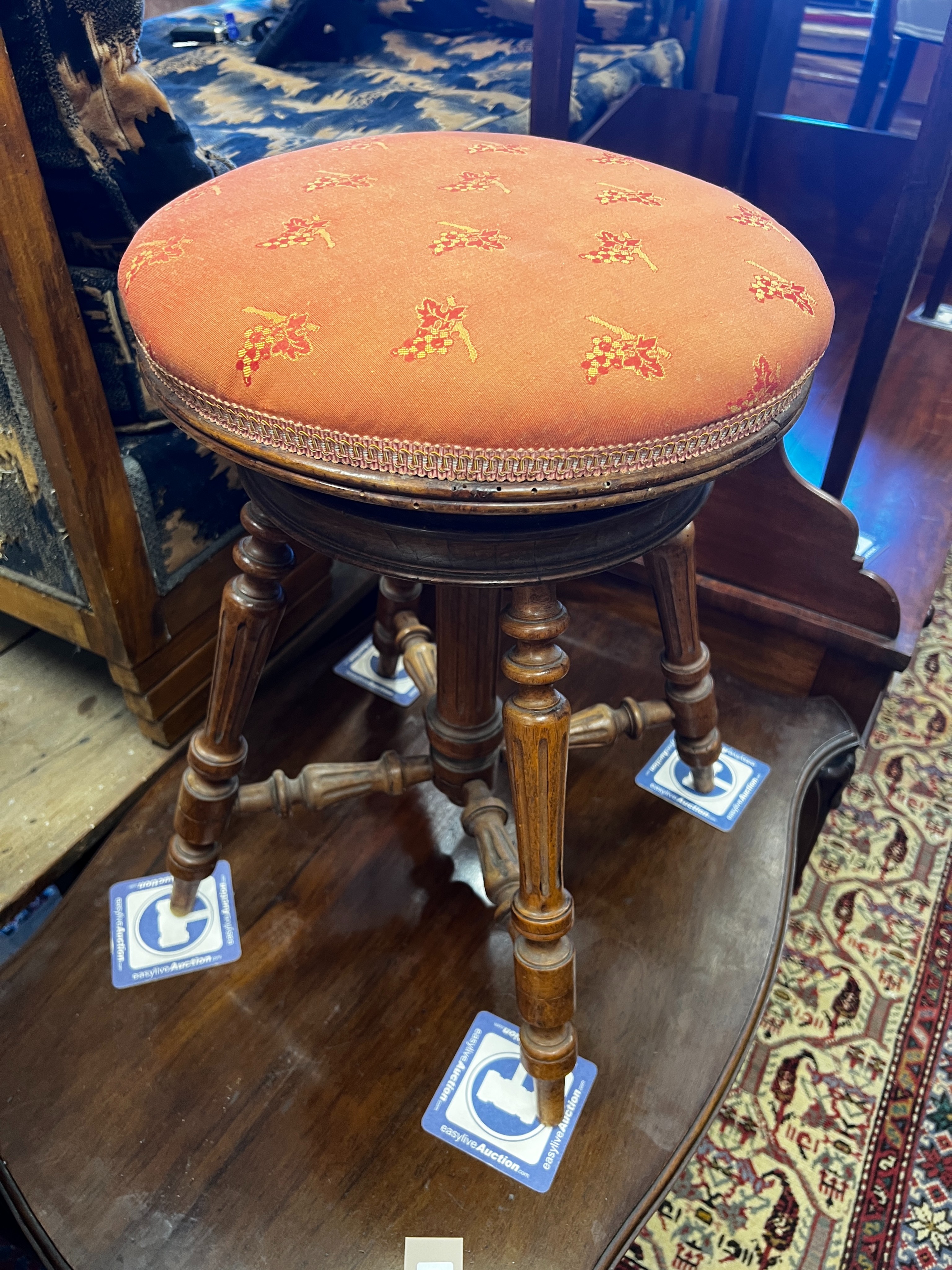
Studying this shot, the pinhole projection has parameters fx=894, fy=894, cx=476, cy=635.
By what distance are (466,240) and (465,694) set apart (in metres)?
0.44

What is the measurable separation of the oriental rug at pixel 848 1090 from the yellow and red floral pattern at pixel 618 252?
80 centimetres

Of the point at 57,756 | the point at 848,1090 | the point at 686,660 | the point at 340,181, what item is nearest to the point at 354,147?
the point at 340,181

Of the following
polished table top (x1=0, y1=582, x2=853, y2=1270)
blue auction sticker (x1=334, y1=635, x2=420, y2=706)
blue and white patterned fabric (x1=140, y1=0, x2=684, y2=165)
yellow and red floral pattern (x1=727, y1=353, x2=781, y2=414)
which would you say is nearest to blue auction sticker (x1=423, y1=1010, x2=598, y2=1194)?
polished table top (x1=0, y1=582, x2=853, y2=1270)

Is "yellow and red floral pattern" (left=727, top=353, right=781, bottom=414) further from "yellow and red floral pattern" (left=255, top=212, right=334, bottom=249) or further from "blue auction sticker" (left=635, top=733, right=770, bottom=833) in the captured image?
"blue auction sticker" (left=635, top=733, right=770, bottom=833)

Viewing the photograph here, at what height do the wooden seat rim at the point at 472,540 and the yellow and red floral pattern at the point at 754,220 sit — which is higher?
the yellow and red floral pattern at the point at 754,220

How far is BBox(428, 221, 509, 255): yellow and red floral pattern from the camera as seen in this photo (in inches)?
21.6

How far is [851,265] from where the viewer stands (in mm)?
1758

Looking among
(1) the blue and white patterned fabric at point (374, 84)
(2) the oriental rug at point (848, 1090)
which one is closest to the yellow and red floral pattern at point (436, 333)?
(2) the oriental rug at point (848, 1090)

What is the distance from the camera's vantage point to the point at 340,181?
651 mm

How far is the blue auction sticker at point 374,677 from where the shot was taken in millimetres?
1181

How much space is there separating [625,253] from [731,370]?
12 cm

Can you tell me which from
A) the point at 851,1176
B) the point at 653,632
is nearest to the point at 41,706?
the point at 653,632

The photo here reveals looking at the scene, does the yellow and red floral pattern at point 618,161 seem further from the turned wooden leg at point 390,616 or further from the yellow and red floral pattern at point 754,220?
the turned wooden leg at point 390,616

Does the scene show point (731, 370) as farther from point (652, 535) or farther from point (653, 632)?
point (653, 632)
